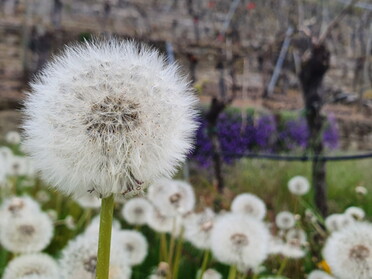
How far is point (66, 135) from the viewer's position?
56cm

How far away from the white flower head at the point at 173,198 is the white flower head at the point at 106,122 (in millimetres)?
526

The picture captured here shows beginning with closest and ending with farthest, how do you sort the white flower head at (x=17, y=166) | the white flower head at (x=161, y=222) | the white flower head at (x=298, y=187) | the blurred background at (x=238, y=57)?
the white flower head at (x=161, y=222)
the white flower head at (x=298, y=187)
the white flower head at (x=17, y=166)
the blurred background at (x=238, y=57)

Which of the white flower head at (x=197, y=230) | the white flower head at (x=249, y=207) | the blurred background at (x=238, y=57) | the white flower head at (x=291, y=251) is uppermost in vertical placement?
the blurred background at (x=238, y=57)

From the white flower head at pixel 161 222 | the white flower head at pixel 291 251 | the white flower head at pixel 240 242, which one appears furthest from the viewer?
the white flower head at pixel 161 222

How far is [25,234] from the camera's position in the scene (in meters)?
1.10

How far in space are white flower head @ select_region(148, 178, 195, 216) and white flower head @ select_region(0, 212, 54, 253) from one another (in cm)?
30

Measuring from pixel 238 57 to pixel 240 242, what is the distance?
2.63 metres

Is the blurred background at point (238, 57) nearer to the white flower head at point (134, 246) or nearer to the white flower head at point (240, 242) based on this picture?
the white flower head at point (134, 246)

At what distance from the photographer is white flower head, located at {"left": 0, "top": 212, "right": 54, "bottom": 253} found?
3.55ft

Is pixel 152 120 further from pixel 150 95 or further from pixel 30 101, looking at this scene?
pixel 30 101

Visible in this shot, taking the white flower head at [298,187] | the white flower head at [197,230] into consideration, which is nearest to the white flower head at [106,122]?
the white flower head at [197,230]

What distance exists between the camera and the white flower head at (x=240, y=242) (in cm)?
100

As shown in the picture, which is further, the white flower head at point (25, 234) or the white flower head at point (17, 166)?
the white flower head at point (17, 166)

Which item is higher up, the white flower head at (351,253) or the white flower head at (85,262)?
the white flower head at (351,253)
